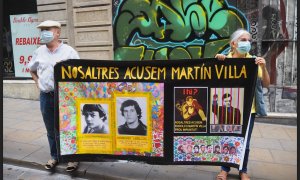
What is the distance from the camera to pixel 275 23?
6.04 m

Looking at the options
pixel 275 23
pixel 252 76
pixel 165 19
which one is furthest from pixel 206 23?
pixel 252 76

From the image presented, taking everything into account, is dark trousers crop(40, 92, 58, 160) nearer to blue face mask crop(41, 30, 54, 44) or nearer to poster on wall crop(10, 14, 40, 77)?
blue face mask crop(41, 30, 54, 44)

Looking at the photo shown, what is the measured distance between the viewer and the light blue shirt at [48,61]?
3689 mm

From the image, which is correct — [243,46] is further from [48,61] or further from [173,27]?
[173,27]

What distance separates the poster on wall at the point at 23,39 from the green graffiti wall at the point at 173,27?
8.44 feet

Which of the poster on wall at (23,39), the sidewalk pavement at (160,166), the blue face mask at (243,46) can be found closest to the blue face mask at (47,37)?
the sidewalk pavement at (160,166)

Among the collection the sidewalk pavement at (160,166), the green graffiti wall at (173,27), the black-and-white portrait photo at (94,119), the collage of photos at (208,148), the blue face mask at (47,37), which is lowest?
the sidewalk pavement at (160,166)

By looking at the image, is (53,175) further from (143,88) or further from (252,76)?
(252,76)

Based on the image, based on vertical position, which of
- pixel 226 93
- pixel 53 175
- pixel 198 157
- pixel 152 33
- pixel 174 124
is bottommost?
pixel 53 175

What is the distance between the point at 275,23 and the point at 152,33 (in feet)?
8.07

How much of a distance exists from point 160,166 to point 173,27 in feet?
11.4

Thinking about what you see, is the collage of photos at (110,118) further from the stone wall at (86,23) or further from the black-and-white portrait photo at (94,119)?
the stone wall at (86,23)

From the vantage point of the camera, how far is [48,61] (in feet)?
12.1

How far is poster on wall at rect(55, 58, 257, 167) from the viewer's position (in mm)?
3248
